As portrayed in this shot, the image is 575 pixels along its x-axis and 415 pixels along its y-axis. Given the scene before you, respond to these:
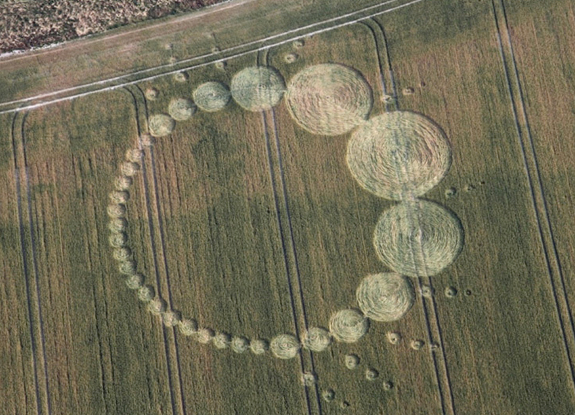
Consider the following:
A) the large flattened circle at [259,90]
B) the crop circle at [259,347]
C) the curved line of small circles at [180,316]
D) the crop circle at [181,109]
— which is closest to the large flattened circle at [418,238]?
the curved line of small circles at [180,316]

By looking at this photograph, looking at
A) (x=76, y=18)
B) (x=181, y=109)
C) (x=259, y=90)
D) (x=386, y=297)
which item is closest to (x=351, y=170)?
(x=259, y=90)

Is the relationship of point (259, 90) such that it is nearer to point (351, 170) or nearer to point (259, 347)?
point (351, 170)

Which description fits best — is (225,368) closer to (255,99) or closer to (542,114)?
(255,99)

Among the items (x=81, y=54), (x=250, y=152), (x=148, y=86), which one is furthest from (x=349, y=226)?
(x=81, y=54)

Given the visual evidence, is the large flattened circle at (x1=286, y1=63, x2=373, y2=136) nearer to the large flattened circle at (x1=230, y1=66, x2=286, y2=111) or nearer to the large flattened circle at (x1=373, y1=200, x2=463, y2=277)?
the large flattened circle at (x1=230, y1=66, x2=286, y2=111)

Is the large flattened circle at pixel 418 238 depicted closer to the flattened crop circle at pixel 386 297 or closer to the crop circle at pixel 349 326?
the flattened crop circle at pixel 386 297
